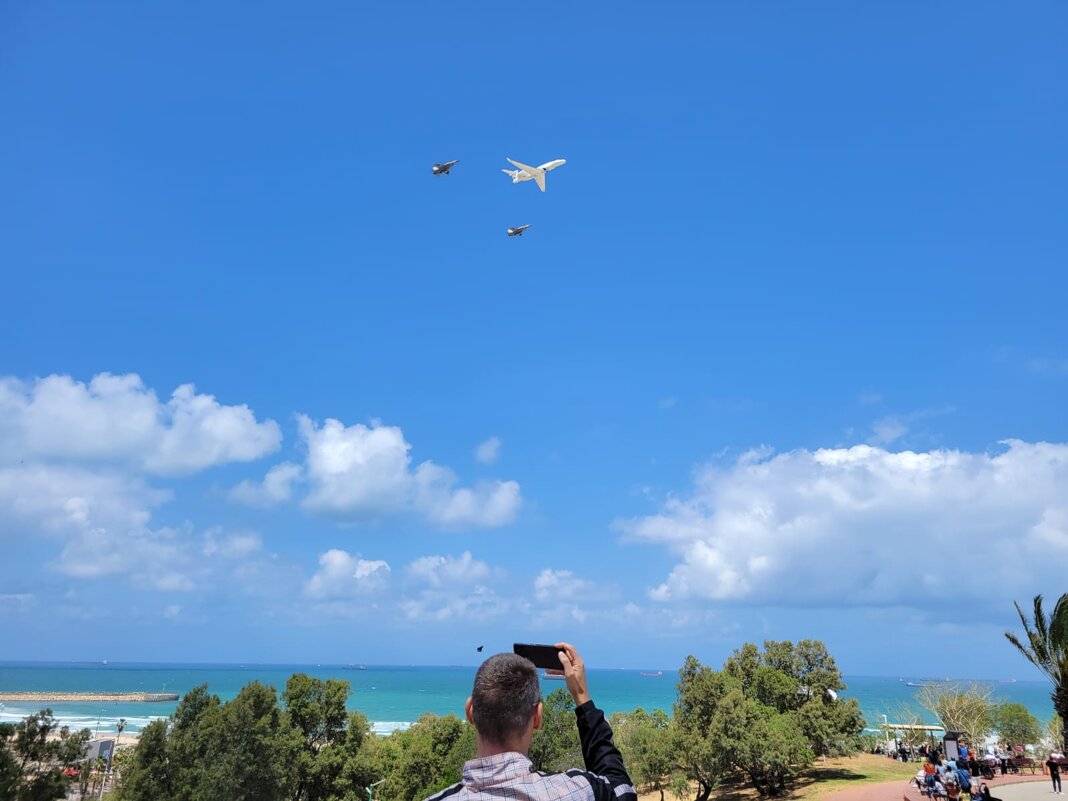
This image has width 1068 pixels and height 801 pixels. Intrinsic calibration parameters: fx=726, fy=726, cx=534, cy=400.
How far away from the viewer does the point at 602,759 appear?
103 inches

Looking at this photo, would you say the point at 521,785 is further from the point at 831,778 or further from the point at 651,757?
the point at 831,778

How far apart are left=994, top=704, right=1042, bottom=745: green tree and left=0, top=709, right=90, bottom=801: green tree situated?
184ft

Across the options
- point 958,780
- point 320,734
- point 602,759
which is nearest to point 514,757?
point 602,759

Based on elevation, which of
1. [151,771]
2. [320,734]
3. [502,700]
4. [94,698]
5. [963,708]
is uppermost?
[502,700]

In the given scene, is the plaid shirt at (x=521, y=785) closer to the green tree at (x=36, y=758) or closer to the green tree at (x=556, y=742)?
the green tree at (x=36, y=758)

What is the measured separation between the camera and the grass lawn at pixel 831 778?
117 ft

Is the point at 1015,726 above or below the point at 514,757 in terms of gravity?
below

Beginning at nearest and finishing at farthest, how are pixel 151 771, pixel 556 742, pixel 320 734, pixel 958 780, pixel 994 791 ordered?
1. pixel 958 780
2. pixel 994 791
3. pixel 151 771
4. pixel 556 742
5. pixel 320 734

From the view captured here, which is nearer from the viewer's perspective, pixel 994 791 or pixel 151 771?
pixel 994 791

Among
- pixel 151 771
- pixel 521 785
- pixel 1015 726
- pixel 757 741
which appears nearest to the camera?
pixel 521 785

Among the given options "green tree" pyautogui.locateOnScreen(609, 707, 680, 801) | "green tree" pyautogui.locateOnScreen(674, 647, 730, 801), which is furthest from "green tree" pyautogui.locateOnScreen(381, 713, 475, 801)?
"green tree" pyautogui.locateOnScreen(674, 647, 730, 801)

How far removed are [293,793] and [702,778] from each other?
20.3 meters

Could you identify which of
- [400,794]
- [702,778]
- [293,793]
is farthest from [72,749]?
[702,778]

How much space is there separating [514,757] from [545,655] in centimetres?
73
